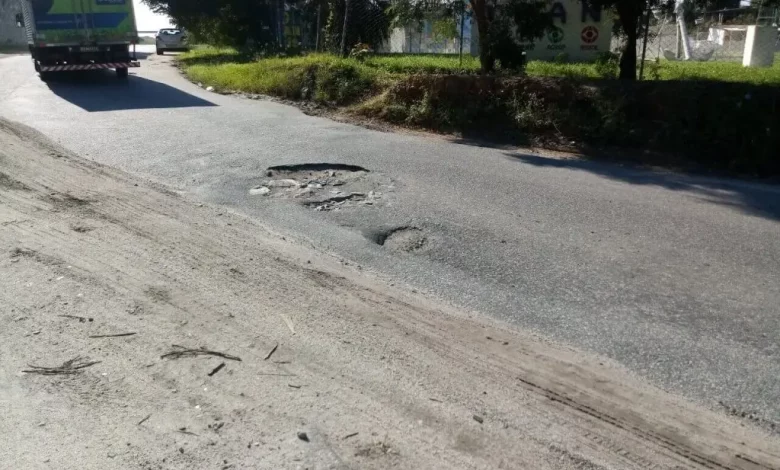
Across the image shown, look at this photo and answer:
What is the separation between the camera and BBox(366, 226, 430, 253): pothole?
753 cm

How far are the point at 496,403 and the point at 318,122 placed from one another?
11113 millimetres

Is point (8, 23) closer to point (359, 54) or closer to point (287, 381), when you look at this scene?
point (359, 54)

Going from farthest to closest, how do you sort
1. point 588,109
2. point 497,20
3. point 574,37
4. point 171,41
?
point 171,41, point 574,37, point 497,20, point 588,109

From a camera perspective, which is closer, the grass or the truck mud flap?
the grass

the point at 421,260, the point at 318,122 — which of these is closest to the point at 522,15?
the point at 318,122

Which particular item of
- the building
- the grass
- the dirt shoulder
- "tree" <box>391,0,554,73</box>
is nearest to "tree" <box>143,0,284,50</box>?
the building

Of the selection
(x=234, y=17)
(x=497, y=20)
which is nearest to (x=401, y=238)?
(x=497, y=20)

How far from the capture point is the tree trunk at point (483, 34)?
16312 millimetres

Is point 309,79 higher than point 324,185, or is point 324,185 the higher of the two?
point 309,79

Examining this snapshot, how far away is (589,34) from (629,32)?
44.6ft

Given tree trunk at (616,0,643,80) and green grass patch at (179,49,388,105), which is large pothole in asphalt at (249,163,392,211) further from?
tree trunk at (616,0,643,80)

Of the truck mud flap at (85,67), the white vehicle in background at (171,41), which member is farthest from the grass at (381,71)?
the white vehicle in background at (171,41)

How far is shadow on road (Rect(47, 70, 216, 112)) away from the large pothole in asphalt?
25.5 ft

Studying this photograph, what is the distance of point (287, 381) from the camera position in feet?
15.7
